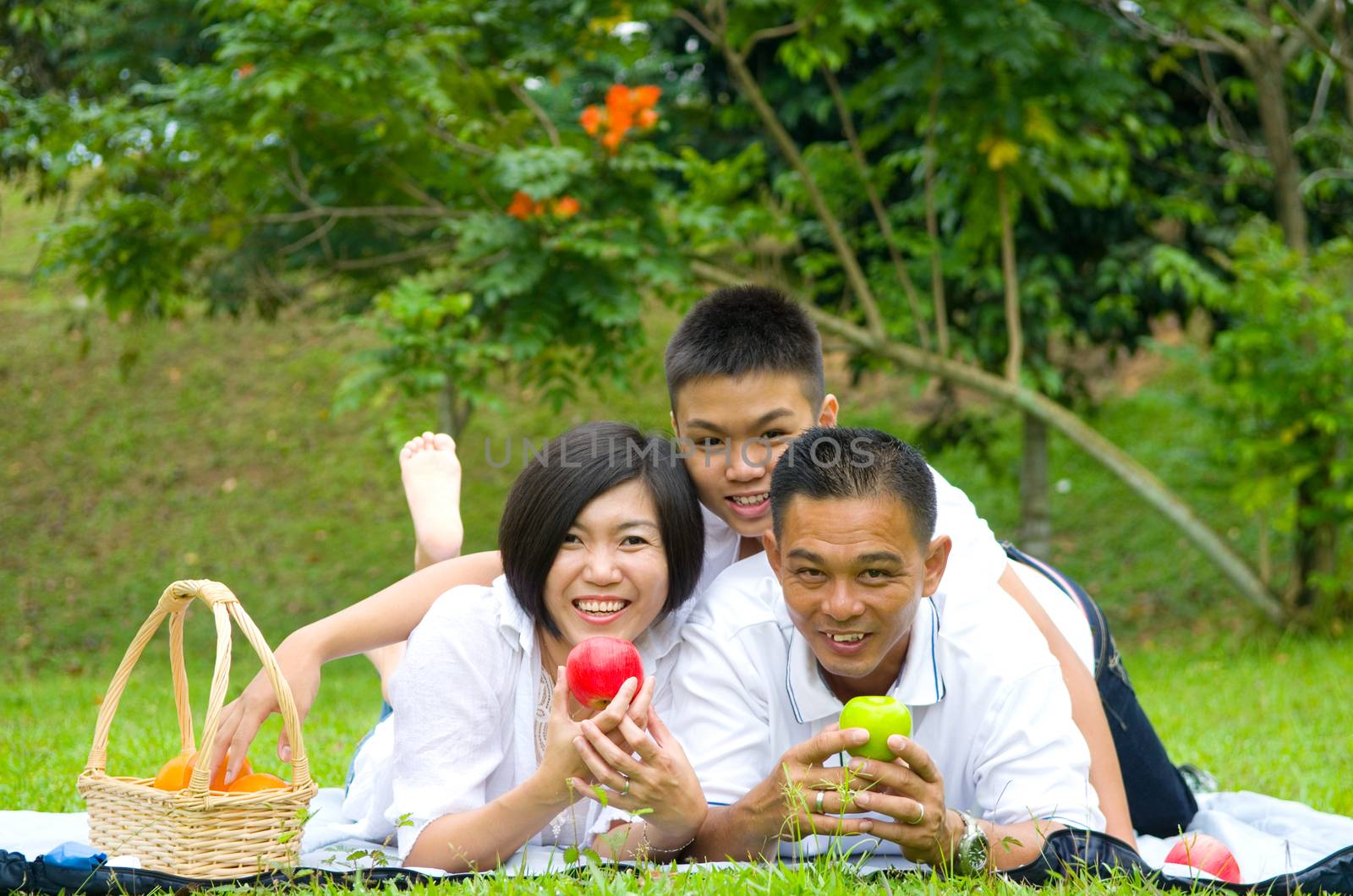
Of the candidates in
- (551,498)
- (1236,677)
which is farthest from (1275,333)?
(551,498)

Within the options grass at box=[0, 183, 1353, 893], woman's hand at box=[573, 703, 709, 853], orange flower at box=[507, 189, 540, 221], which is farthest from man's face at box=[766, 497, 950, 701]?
orange flower at box=[507, 189, 540, 221]

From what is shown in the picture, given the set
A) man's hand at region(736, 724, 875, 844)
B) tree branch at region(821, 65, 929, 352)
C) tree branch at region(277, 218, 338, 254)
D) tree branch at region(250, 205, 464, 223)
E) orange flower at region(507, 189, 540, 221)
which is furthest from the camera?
tree branch at region(821, 65, 929, 352)

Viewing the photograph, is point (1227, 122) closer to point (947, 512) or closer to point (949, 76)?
point (949, 76)

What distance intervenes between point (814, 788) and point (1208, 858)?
145 centimetres

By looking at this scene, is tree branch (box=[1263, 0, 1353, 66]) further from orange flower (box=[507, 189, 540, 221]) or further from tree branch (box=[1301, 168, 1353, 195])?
orange flower (box=[507, 189, 540, 221])

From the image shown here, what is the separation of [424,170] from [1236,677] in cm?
626

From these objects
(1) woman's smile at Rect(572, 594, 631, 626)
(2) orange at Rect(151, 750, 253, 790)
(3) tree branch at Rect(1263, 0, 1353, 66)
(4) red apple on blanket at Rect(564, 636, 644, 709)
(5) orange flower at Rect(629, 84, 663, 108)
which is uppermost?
(3) tree branch at Rect(1263, 0, 1353, 66)

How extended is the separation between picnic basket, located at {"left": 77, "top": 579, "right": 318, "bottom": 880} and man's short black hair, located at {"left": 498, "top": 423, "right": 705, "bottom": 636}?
73 centimetres

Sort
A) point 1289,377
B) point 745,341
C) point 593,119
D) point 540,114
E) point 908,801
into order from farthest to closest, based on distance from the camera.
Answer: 1. point 1289,377
2. point 540,114
3. point 593,119
4. point 745,341
5. point 908,801

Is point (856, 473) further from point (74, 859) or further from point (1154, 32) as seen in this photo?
point (1154, 32)

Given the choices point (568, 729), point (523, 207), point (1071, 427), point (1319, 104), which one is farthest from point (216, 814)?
point (1319, 104)

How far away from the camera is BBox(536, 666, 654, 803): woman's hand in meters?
3.03

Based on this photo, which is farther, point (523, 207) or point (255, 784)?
point (523, 207)

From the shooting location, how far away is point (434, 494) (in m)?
4.33
